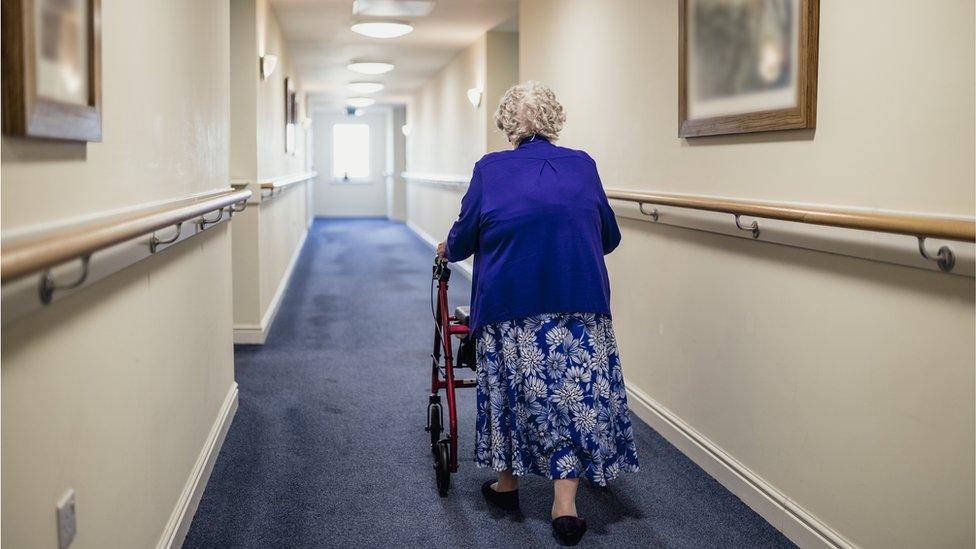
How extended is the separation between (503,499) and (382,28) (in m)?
5.93

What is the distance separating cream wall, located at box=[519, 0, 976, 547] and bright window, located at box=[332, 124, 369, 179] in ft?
62.7

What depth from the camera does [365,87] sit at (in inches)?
589

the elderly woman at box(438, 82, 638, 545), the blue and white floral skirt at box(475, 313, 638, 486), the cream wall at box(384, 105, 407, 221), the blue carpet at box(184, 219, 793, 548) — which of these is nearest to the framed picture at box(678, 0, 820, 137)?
the elderly woman at box(438, 82, 638, 545)

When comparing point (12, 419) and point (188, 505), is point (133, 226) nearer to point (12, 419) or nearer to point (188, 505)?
point (12, 419)

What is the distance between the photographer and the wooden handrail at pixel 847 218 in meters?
2.00

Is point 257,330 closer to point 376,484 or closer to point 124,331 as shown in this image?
point 376,484

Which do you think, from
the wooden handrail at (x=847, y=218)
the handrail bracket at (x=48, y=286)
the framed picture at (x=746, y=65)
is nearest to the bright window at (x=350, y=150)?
the framed picture at (x=746, y=65)

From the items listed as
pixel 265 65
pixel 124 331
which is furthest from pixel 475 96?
pixel 124 331

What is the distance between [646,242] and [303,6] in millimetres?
4540

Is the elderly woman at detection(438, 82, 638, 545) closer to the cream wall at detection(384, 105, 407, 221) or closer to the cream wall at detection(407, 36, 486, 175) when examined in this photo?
the cream wall at detection(407, 36, 486, 175)

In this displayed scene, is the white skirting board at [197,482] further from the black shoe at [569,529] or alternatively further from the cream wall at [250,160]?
the cream wall at [250,160]

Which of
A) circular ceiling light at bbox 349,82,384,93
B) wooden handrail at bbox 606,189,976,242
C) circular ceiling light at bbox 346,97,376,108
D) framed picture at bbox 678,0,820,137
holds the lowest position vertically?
wooden handrail at bbox 606,189,976,242

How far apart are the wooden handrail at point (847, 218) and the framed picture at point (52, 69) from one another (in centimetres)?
186

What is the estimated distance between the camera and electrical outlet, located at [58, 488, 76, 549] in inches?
68.5
